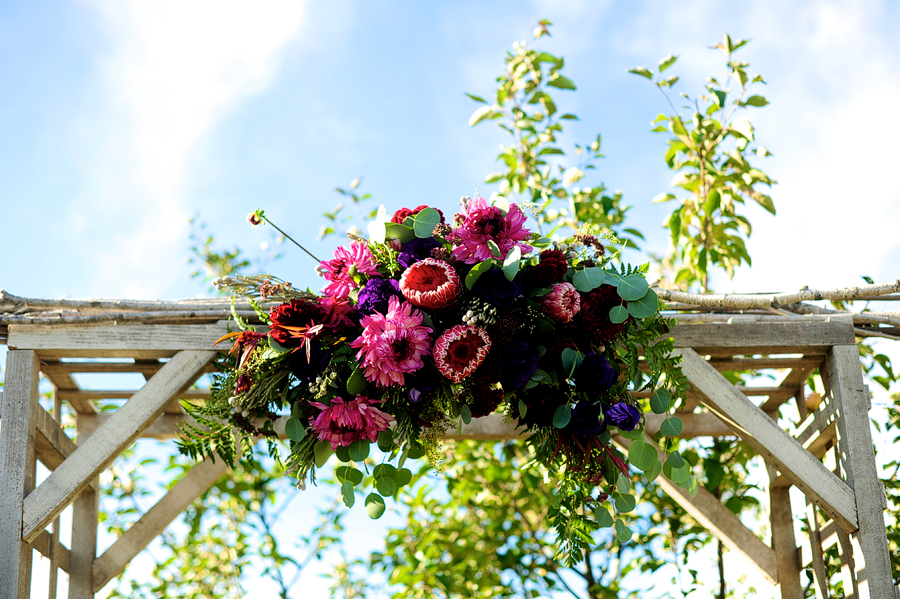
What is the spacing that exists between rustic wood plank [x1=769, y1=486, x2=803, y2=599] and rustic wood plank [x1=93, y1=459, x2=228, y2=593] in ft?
5.96

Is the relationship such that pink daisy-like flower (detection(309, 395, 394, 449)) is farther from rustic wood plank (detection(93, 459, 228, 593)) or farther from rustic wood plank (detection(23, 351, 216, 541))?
rustic wood plank (detection(93, 459, 228, 593))

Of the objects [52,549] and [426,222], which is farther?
[52,549]

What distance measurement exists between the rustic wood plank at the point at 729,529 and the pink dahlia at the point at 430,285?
4.19 ft

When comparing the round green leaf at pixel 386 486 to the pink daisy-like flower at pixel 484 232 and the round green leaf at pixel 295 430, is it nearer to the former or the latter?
the round green leaf at pixel 295 430

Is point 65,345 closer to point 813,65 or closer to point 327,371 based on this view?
point 327,371

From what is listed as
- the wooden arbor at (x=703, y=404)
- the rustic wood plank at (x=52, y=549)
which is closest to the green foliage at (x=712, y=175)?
the wooden arbor at (x=703, y=404)

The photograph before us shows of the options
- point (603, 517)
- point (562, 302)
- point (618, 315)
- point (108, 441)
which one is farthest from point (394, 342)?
point (108, 441)

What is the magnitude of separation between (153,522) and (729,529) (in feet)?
6.11

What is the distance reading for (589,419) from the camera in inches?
57.1

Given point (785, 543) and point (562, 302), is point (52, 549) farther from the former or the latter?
point (785, 543)

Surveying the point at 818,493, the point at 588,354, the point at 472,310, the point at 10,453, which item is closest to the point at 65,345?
the point at 10,453

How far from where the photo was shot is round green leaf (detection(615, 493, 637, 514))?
4.98ft

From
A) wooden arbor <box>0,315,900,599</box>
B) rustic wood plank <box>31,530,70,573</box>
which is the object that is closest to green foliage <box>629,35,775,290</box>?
wooden arbor <box>0,315,900,599</box>

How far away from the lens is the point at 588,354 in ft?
4.83
